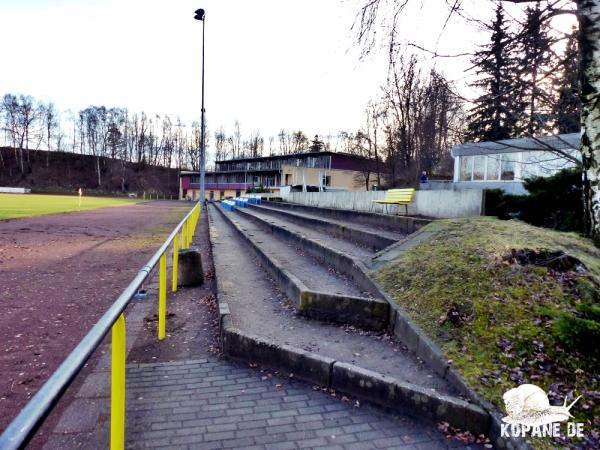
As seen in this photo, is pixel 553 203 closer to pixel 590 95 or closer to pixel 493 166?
pixel 590 95

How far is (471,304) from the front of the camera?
3980mm

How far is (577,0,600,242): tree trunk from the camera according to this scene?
17.0ft

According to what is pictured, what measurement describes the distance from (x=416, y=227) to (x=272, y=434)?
236 inches

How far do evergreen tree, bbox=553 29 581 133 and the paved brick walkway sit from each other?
585cm

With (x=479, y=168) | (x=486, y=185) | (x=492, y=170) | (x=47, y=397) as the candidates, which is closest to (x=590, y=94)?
(x=47, y=397)

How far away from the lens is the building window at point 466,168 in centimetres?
2434

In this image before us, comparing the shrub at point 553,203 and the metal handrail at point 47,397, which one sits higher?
the shrub at point 553,203

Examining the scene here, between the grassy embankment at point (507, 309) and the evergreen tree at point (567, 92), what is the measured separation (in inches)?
85.9

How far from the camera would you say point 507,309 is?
12.5ft

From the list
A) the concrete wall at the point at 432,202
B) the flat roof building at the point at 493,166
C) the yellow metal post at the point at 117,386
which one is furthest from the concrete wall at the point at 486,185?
the yellow metal post at the point at 117,386

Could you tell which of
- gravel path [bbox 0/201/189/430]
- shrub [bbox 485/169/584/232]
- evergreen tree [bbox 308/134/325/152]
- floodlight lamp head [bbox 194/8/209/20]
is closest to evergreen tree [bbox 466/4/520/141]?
shrub [bbox 485/169/584/232]

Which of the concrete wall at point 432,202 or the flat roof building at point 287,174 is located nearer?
the concrete wall at point 432,202

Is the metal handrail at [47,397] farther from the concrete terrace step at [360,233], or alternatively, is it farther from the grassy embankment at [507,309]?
the concrete terrace step at [360,233]

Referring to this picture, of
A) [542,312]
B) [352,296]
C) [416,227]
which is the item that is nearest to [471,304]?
[542,312]
